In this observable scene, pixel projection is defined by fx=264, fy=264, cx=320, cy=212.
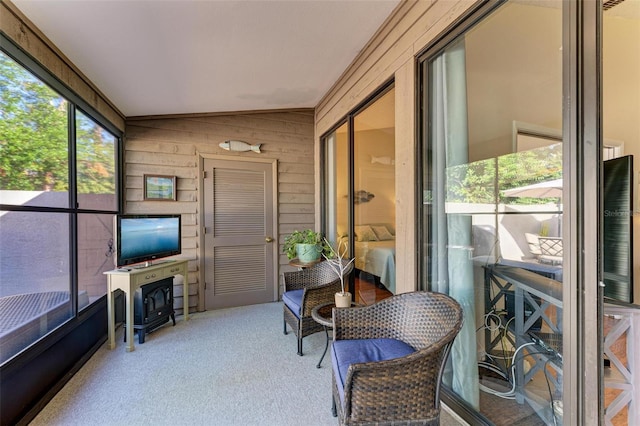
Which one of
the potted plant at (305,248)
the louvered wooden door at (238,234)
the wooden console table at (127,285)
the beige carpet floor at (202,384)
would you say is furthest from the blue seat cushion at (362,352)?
the louvered wooden door at (238,234)

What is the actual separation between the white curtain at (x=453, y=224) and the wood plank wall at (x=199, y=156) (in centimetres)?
254

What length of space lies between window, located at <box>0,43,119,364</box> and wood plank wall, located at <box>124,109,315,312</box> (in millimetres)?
555

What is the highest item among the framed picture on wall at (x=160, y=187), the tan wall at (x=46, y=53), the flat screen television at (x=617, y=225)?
the tan wall at (x=46, y=53)

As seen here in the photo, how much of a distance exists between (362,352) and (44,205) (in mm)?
2512

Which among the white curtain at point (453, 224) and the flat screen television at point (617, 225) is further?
the white curtain at point (453, 224)

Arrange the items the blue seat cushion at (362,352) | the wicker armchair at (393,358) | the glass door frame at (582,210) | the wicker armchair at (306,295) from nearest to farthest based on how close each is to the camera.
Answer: the glass door frame at (582,210)
the wicker armchair at (393,358)
the blue seat cushion at (362,352)
the wicker armchair at (306,295)

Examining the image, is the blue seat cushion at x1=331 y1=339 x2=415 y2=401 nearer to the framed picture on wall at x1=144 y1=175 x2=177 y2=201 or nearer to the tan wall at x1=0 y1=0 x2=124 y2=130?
the tan wall at x1=0 y1=0 x2=124 y2=130

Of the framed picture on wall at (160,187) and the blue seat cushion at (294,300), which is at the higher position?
the framed picture on wall at (160,187)

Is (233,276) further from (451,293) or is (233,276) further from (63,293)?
(451,293)

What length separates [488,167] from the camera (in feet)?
5.34

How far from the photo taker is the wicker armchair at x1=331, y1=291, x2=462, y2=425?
1.22 metres

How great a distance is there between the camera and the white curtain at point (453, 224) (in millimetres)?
1661

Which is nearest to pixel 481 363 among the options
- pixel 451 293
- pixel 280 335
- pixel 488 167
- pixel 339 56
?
pixel 451 293

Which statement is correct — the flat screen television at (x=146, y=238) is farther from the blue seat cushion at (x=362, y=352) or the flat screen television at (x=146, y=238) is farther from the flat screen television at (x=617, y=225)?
the flat screen television at (x=617, y=225)
